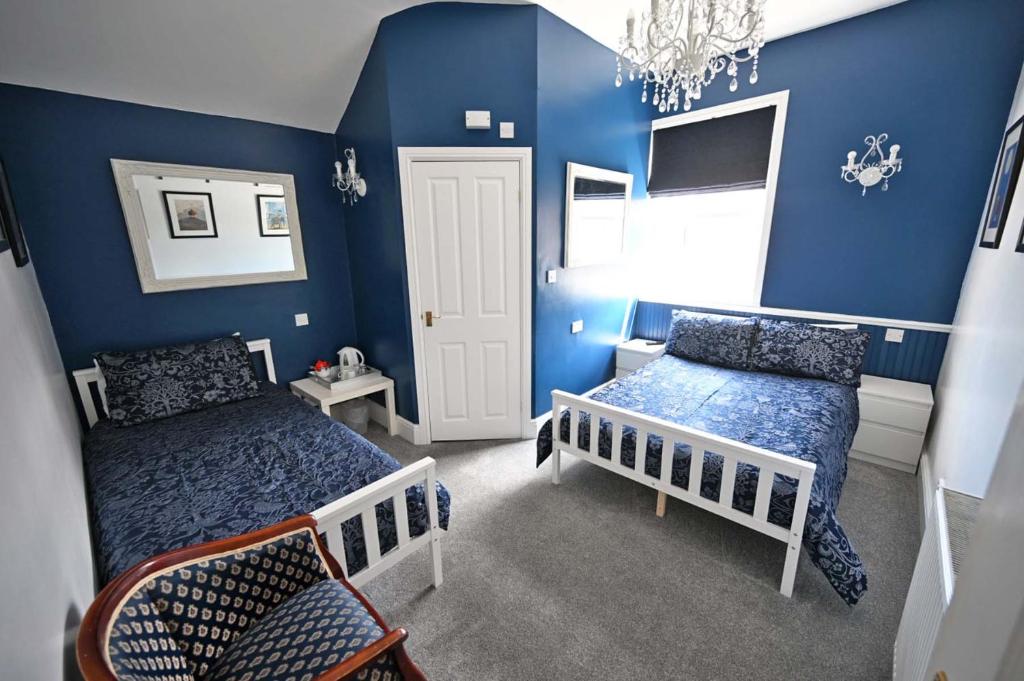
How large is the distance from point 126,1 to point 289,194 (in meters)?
1.19

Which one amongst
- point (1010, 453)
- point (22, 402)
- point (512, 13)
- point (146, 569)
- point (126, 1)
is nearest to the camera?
point (1010, 453)

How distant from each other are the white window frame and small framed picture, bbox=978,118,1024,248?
1.14 meters

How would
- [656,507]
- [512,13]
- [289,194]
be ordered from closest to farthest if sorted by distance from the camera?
1. [656,507]
2. [512,13]
3. [289,194]

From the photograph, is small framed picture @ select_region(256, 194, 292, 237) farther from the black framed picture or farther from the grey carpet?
the grey carpet

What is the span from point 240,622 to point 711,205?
4.00m

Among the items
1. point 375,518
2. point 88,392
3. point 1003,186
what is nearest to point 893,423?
point 1003,186

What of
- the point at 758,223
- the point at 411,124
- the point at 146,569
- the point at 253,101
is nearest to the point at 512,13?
the point at 411,124

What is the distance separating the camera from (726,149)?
333 cm

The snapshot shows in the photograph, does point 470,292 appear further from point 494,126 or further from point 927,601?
point 927,601

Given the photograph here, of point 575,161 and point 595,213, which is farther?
point 595,213

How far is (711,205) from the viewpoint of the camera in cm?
356

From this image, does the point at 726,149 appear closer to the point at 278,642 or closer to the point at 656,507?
the point at 656,507

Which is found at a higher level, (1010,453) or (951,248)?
(951,248)

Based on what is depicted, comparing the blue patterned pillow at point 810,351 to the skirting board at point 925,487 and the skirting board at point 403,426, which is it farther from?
the skirting board at point 403,426
